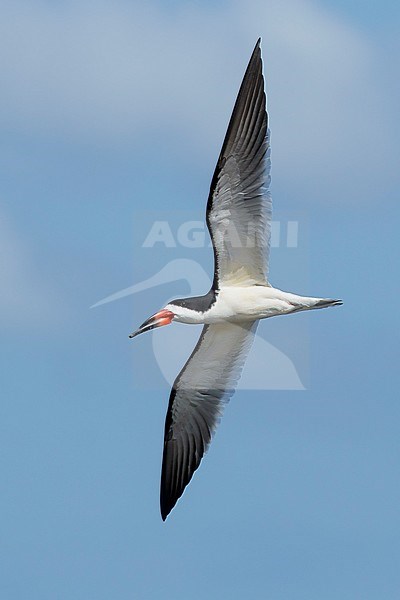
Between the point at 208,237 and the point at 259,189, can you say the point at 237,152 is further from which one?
the point at 208,237

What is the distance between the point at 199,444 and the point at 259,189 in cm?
425

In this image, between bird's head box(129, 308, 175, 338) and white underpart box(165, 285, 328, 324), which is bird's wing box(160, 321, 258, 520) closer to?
white underpart box(165, 285, 328, 324)

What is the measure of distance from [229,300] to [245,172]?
1831mm

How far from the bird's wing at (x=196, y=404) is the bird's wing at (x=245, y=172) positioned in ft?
7.66

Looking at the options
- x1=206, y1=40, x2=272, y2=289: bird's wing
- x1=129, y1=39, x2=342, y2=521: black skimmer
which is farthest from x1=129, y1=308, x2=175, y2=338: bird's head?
x1=206, y1=40, x2=272, y2=289: bird's wing

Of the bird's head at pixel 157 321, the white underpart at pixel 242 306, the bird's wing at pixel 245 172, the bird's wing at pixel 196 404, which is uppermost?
the bird's wing at pixel 245 172

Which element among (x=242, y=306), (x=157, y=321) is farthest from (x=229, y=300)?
(x=157, y=321)

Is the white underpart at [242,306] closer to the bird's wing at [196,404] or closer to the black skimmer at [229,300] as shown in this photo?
the black skimmer at [229,300]

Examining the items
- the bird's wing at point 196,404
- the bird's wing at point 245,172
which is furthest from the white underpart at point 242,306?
the bird's wing at point 196,404

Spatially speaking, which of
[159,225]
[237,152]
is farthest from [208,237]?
[237,152]

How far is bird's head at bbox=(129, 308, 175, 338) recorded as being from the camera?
2262 centimetres

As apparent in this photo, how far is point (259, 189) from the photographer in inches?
862

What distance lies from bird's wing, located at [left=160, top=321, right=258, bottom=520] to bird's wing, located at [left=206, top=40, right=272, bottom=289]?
233cm

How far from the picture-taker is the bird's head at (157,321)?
22.6 m
